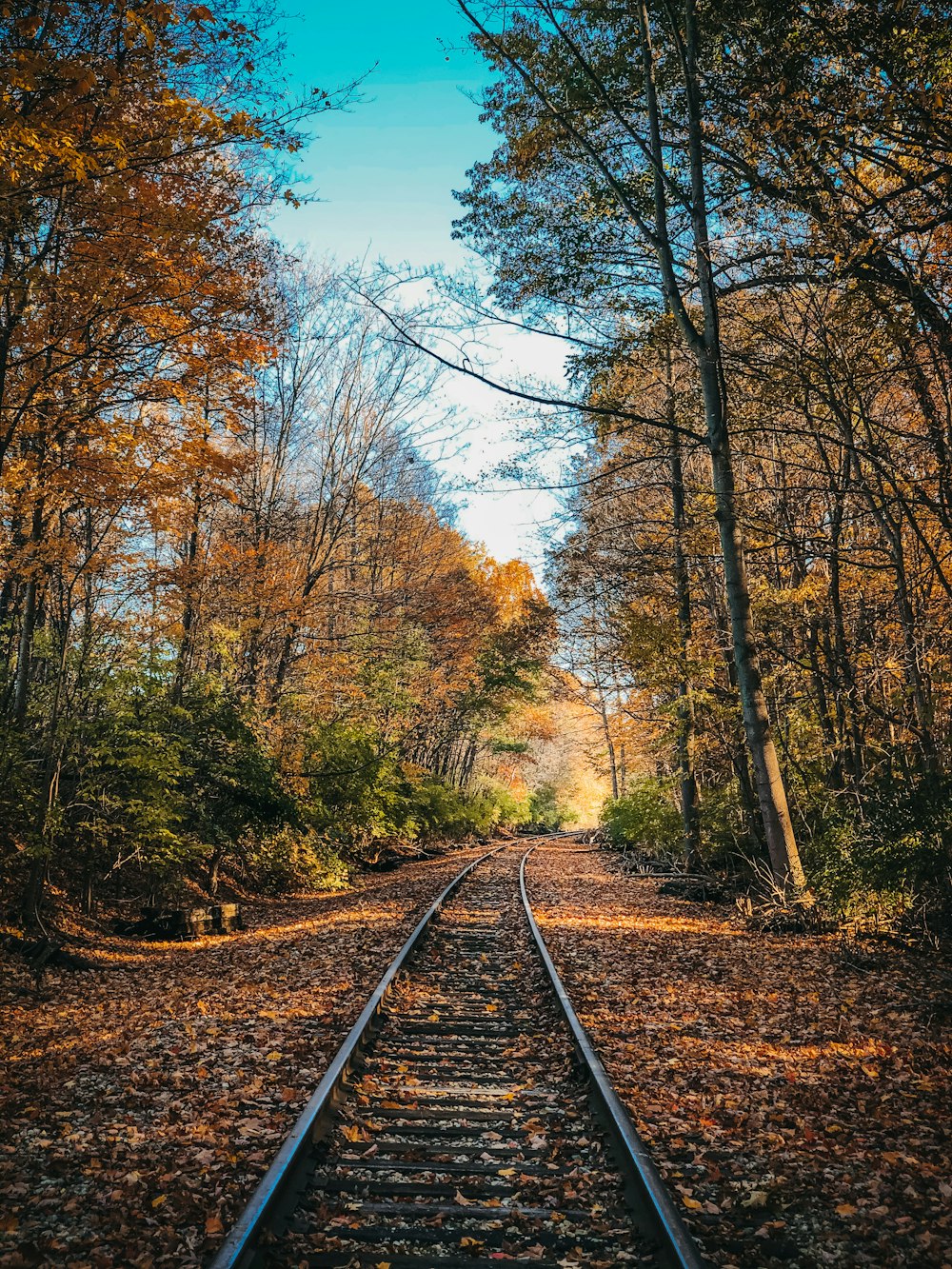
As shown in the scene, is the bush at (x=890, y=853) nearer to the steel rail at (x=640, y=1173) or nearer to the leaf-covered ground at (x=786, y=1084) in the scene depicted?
the leaf-covered ground at (x=786, y=1084)

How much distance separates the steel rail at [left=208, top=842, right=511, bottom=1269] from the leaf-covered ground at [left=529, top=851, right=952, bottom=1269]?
1.80 meters

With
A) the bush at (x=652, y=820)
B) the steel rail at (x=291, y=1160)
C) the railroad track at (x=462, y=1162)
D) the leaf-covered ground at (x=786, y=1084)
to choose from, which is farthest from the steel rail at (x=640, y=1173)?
the bush at (x=652, y=820)

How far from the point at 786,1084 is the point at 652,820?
584 inches

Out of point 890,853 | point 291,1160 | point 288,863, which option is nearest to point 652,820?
point 288,863

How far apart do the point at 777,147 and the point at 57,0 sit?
7.02 meters

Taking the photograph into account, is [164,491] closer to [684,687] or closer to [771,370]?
[771,370]

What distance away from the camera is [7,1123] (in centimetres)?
437

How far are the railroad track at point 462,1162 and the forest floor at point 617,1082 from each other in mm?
264

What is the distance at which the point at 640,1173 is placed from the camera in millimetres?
3594

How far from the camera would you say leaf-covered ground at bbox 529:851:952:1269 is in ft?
11.5

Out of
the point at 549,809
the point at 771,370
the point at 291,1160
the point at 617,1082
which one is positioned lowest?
the point at 549,809

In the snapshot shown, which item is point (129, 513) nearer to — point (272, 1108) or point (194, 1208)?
point (272, 1108)

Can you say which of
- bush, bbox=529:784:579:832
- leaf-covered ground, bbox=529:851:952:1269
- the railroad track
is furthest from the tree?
bush, bbox=529:784:579:832

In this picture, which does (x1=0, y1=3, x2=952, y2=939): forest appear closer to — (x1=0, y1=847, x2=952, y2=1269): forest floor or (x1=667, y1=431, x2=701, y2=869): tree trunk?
(x1=667, y1=431, x2=701, y2=869): tree trunk
